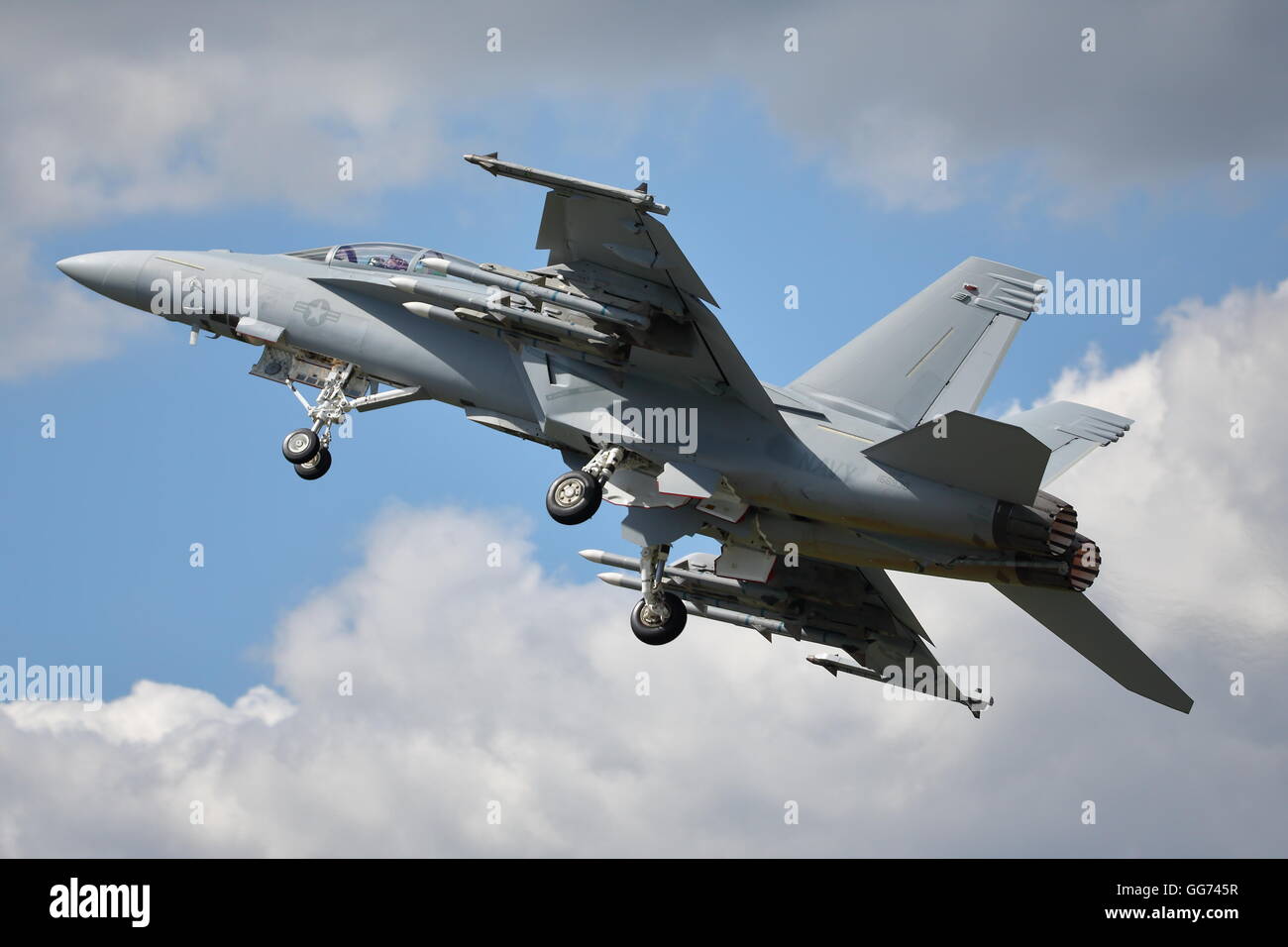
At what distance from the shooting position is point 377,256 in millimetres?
20031

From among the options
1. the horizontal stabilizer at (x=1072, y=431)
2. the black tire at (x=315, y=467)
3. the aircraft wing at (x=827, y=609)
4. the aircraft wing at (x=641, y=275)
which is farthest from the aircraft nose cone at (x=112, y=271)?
the horizontal stabilizer at (x=1072, y=431)

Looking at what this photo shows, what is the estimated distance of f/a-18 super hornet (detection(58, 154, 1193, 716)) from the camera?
56.9 feet

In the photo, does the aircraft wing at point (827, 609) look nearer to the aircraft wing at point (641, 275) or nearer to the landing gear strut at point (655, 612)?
the landing gear strut at point (655, 612)

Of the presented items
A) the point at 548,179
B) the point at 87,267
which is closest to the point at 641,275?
the point at 548,179

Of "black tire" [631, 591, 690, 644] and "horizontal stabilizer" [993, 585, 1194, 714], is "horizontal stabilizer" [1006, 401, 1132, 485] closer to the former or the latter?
"horizontal stabilizer" [993, 585, 1194, 714]

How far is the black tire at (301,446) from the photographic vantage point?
65.8 ft

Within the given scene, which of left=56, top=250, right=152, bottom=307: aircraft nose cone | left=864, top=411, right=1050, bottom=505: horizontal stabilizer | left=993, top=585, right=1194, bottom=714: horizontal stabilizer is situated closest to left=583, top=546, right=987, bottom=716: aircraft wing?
left=993, top=585, right=1194, bottom=714: horizontal stabilizer

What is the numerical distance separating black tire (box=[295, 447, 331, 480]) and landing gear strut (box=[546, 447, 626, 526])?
3317 mm

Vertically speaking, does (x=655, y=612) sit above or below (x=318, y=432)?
below

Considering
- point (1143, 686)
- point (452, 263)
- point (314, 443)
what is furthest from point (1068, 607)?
point (314, 443)

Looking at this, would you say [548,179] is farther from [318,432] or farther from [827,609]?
[827,609]

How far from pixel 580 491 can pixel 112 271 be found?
748 cm

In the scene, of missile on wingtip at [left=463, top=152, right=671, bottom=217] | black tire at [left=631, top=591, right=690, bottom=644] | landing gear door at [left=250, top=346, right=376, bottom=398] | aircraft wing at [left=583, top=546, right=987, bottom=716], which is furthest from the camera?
aircraft wing at [left=583, top=546, right=987, bottom=716]
